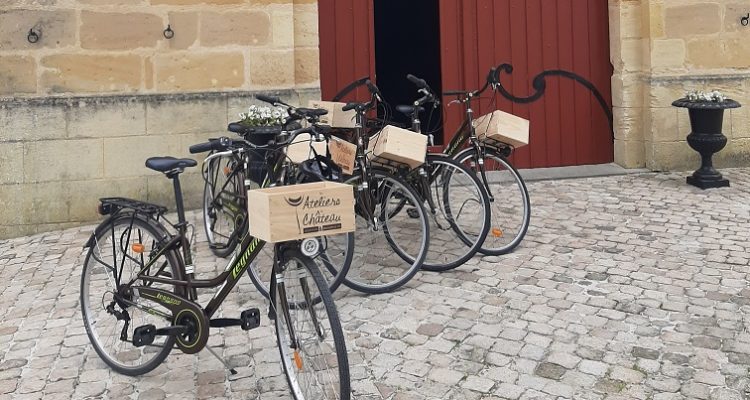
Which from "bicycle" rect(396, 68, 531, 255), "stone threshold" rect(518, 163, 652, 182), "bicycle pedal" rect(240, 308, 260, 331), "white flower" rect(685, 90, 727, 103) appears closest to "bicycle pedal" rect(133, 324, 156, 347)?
"bicycle pedal" rect(240, 308, 260, 331)

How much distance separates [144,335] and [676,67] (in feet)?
19.9

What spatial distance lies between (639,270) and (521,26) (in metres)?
3.78

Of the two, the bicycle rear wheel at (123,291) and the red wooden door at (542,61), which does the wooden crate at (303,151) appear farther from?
the red wooden door at (542,61)

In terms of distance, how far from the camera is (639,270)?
4703mm

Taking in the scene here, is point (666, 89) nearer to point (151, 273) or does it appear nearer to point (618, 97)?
point (618, 97)

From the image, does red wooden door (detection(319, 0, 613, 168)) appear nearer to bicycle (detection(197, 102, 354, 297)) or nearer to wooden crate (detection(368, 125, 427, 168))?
bicycle (detection(197, 102, 354, 297))

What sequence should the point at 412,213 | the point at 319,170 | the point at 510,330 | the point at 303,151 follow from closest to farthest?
the point at 510,330 < the point at 319,170 < the point at 303,151 < the point at 412,213

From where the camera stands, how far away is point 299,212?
2.75 m

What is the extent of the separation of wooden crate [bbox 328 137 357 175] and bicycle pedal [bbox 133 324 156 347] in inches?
59.7

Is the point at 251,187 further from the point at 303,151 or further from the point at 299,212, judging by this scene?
the point at 299,212

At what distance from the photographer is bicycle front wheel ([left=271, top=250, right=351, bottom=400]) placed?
2.86 metres

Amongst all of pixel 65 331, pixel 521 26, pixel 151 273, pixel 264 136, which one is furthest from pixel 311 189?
pixel 521 26

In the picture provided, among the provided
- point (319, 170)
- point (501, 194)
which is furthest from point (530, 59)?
point (319, 170)

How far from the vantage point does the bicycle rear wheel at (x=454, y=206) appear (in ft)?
15.3
